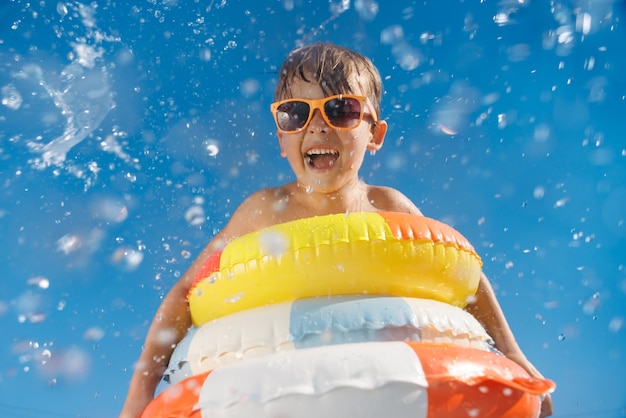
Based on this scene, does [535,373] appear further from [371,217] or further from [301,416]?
[301,416]

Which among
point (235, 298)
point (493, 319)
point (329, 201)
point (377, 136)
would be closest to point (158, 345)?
point (235, 298)

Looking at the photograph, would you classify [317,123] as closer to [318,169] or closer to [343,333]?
[318,169]

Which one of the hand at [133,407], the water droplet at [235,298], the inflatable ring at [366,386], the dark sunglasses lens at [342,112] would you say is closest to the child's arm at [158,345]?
the hand at [133,407]

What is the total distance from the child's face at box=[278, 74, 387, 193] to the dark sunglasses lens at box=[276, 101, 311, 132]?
4 cm

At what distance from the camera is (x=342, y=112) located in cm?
293

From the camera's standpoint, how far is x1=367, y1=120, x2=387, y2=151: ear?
3482 millimetres

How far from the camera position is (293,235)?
2066mm

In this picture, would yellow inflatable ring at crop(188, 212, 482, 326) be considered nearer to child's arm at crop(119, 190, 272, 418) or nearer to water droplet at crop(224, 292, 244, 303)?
water droplet at crop(224, 292, 244, 303)

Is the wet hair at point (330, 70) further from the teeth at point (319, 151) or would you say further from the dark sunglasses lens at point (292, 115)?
the teeth at point (319, 151)

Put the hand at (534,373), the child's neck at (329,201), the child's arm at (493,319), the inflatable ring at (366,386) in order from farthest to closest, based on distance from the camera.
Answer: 1. the child's neck at (329,201)
2. the child's arm at (493,319)
3. the hand at (534,373)
4. the inflatable ring at (366,386)

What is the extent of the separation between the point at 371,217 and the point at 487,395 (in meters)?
0.77

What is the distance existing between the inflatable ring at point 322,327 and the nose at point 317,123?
46.5 inches

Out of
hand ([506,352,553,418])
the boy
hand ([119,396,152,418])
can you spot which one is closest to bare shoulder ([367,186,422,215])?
the boy

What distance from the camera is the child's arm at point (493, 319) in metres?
2.66
